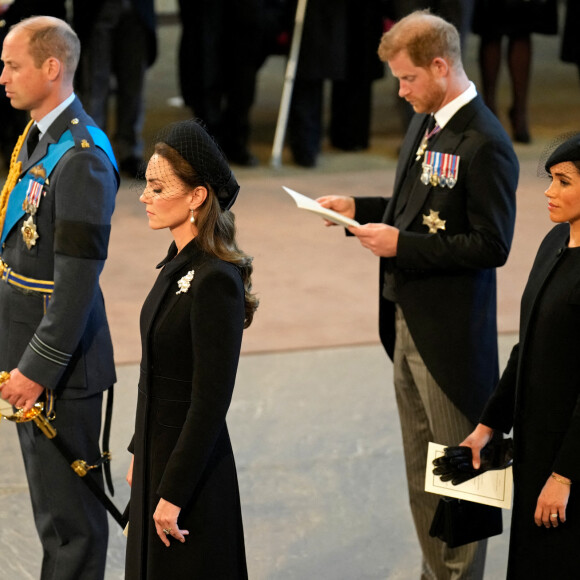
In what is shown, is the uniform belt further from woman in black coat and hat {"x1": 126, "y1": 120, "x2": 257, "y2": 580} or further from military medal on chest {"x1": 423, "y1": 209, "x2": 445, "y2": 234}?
military medal on chest {"x1": 423, "y1": 209, "x2": 445, "y2": 234}

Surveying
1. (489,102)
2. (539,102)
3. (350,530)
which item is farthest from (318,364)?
(539,102)

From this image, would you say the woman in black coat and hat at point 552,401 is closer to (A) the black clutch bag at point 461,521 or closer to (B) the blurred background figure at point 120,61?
(A) the black clutch bag at point 461,521

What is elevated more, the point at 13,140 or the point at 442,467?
the point at 442,467

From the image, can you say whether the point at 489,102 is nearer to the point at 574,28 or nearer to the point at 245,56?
the point at 574,28

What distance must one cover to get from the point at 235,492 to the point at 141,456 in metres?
0.23

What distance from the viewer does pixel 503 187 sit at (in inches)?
122

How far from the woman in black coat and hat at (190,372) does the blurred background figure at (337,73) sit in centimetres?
529

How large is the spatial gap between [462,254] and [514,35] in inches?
221

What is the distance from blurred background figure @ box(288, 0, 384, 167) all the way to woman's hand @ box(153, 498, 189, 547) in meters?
5.55

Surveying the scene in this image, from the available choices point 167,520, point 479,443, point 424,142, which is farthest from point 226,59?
point 167,520

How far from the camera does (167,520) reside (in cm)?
251

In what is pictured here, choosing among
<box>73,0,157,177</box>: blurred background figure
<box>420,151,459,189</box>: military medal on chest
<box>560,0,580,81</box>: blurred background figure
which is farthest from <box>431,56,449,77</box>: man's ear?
<box>560,0,580,81</box>: blurred background figure

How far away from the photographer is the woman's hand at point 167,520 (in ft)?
8.22

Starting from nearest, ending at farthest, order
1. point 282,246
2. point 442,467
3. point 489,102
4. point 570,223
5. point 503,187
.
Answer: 1. point 570,223
2. point 442,467
3. point 503,187
4. point 282,246
5. point 489,102
